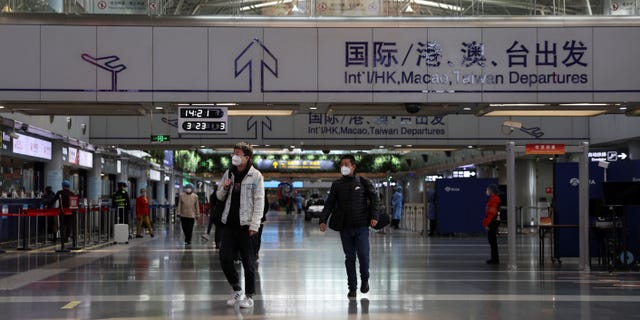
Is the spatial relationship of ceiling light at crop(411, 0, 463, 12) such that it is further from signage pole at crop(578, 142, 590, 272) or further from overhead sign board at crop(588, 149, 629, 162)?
overhead sign board at crop(588, 149, 629, 162)

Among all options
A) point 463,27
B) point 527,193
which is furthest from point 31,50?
point 527,193

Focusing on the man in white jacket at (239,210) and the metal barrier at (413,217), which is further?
the metal barrier at (413,217)

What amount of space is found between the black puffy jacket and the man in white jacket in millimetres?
1483

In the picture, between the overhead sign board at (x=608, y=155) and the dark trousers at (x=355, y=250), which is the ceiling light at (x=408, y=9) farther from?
the overhead sign board at (x=608, y=155)

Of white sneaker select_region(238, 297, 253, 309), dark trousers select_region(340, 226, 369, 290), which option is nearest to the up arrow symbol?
dark trousers select_region(340, 226, 369, 290)

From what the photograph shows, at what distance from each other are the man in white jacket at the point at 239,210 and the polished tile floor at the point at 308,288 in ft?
1.31

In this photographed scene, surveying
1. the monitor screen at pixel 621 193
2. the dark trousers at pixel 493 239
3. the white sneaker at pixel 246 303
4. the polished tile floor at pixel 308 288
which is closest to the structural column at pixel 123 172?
the polished tile floor at pixel 308 288

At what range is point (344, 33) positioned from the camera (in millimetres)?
15492

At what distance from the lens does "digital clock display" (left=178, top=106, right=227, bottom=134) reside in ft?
51.4

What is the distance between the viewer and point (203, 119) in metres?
15.7

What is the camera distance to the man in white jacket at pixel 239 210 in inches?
376

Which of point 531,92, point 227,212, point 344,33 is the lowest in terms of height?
point 227,212

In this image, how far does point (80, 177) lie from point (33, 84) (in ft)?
51.3

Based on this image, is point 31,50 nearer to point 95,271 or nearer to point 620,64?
point 95,271
